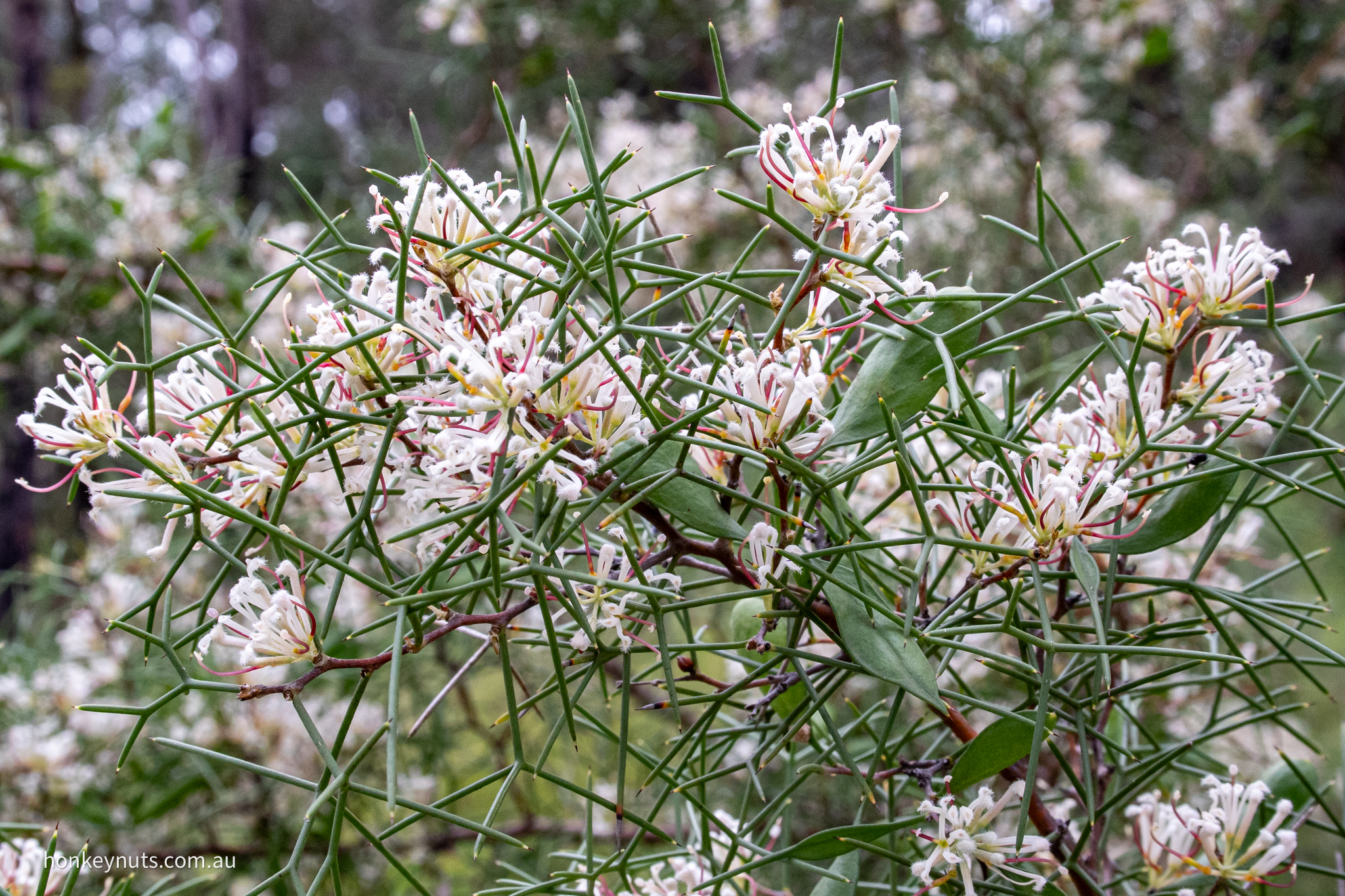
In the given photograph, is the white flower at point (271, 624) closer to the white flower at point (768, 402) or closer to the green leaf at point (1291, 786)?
the white flower at point (768, 402)

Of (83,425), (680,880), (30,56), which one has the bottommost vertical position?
(680,880)

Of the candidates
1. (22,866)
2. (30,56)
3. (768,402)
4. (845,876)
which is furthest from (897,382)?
(30,56)

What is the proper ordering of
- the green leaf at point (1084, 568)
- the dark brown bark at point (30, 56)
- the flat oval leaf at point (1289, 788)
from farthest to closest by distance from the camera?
the dark brown bark at point (30, 56), the flat oval leaf at point (1289, 788), the green leaf at point (1084, 568)

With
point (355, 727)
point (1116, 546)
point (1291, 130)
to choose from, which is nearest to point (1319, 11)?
point (1291, 130)

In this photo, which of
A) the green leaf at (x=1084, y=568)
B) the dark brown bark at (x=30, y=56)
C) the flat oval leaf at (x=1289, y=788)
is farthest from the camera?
the dark brown bark at (x=30, y=56)

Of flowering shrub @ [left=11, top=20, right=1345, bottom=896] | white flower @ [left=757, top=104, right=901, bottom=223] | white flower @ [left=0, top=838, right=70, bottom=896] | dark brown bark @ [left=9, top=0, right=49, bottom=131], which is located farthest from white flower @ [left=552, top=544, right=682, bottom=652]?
dark brown bark @ [left=9, top=0, right=49, bottom=131]

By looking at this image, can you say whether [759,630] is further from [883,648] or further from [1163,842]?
[1163,842]

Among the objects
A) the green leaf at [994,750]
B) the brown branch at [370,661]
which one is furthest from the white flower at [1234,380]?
the brown branch at [370,661]
